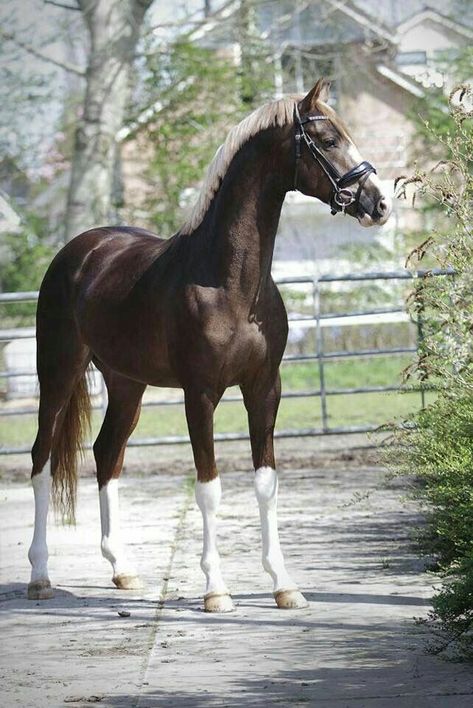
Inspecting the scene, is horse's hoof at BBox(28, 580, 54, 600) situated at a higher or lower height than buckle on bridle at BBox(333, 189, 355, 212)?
lower

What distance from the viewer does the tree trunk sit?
16.6 m

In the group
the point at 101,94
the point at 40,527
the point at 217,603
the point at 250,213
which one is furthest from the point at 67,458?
the point at 101,94

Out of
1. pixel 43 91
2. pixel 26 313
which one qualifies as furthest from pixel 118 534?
pixel 43 91

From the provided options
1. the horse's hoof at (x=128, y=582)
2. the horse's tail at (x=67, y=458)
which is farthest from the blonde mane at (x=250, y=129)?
the horse's hoof at (x=128, y=582)

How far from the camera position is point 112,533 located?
635 centimetres

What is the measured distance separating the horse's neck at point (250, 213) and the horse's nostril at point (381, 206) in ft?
1.48

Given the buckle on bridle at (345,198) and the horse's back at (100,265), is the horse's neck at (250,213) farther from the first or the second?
the horse's back at (100,265)

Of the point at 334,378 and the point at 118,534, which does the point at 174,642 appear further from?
the point at 334,378

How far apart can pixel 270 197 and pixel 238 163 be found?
20cm

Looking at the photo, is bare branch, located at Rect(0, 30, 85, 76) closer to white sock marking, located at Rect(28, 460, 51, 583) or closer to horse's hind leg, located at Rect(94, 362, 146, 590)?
horse's hind leg, located at Rect(94, 362, 146, 590)

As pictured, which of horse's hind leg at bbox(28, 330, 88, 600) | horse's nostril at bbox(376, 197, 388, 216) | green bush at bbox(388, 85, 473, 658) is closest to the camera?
green bush at bbox(388, 85, 473, 658)

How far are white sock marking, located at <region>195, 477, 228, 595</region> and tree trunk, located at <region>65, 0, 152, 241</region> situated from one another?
11.2m

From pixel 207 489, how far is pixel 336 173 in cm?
143

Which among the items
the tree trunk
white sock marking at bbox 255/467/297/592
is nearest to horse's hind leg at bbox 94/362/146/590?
white sock marking at bbox 255/467/297/592
